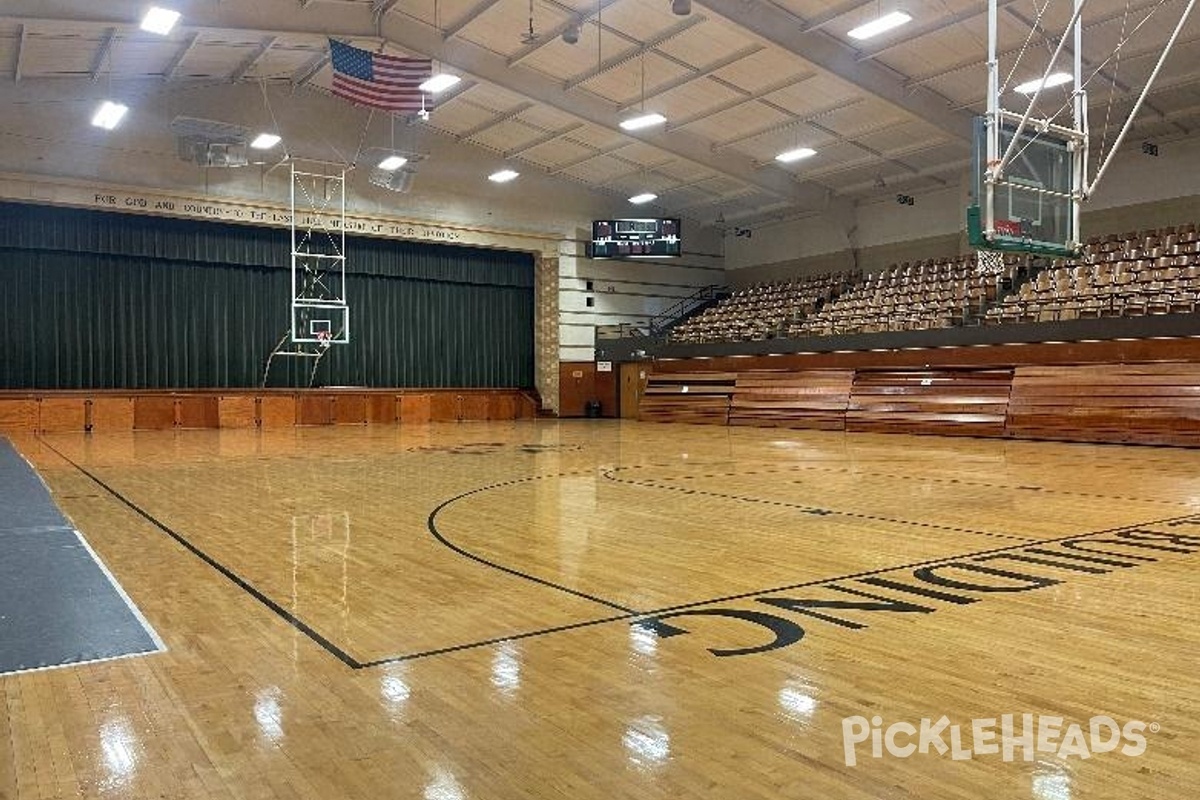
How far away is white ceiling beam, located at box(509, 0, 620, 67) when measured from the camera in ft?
54.1

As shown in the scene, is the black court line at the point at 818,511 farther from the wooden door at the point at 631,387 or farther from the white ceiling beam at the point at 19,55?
the wooden door at the point at 631,387

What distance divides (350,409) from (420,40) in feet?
31.9

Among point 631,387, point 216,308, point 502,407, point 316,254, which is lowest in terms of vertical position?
point 502,407

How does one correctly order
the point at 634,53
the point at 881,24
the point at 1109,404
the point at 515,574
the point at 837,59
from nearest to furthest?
the point at 515,574 < the point at 881,24 < the point at 1109,404 < the point at 837,59 < the point at 634,53

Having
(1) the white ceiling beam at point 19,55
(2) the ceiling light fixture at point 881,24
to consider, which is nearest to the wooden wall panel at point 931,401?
(2) the ceiling light fixture at point 881,24

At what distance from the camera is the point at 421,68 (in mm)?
16453

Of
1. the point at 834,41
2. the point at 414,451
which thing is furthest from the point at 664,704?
the point at 834,41

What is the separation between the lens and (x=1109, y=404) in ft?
50.6

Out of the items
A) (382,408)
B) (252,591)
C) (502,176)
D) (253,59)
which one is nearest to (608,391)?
(382,408)

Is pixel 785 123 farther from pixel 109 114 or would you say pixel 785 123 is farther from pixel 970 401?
pixel 109 114

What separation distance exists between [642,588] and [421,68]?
45.0ft

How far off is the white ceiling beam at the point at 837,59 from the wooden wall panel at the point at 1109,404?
4441 mm

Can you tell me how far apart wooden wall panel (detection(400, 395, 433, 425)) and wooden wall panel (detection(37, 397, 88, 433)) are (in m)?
7.42

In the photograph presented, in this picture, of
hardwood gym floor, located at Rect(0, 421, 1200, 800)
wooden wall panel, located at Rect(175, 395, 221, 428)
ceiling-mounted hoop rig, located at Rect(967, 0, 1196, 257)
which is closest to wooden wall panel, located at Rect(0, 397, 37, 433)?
wooden wall panel, located at Rect(175, 395, 221, 428)
